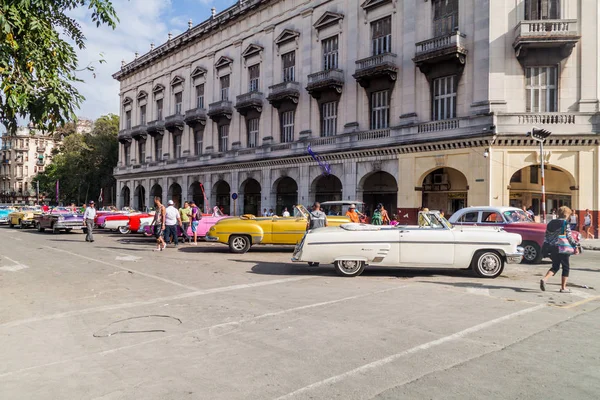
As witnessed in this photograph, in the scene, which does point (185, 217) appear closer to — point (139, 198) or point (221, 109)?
point (221, 109)

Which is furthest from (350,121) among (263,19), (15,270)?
(15,270)

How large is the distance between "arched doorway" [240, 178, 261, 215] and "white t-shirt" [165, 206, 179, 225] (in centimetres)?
1961

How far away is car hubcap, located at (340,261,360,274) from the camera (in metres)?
10.5

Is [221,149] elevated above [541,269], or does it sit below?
above

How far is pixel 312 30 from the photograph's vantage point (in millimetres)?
30484

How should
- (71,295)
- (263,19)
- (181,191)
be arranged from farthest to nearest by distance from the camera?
(181,191)
(263,19)
(71,295)

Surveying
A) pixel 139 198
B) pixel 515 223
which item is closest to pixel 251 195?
pixel 139 198

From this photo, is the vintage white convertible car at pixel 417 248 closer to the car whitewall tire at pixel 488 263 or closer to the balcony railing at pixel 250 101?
the car whitewall tire at pixel 488 263

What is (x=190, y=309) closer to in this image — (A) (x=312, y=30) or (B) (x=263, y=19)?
(A) (x=312, y=30)

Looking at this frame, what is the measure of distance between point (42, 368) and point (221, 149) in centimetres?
3444

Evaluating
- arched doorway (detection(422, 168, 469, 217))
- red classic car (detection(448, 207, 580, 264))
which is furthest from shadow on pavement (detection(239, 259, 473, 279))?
arched doorway (detection(422, 168, 469, 217))

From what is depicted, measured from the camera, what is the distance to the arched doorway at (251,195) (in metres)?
36.4

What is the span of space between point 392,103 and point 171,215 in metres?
15.0

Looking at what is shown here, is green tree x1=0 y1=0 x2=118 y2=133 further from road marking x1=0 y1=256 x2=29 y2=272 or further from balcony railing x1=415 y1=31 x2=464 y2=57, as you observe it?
balcony railing x1=415 y1=31 x2=464 y2=57
